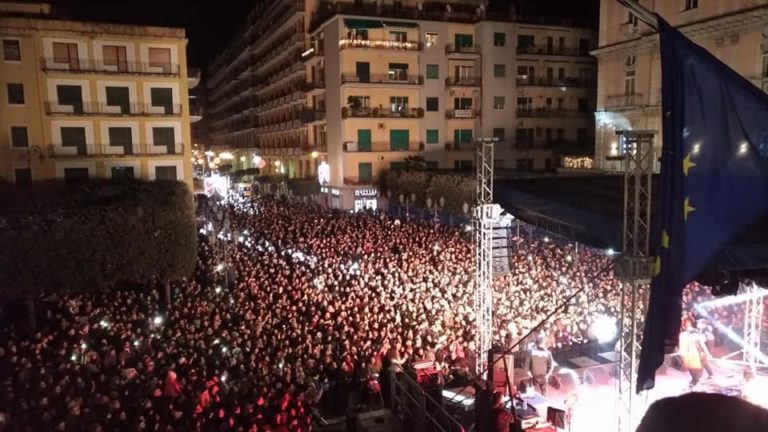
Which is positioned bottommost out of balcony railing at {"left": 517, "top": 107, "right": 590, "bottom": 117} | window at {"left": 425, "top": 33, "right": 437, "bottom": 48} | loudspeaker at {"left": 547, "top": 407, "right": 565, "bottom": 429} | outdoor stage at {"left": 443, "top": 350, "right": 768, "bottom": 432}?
outdoor stage at {"left": 443, "top": 350, "right": 768, "bottom": 432}

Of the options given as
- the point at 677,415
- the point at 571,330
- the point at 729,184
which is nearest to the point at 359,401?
the point at 571,330

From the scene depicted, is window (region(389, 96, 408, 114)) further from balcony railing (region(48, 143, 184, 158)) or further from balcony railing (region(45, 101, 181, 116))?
balcony railing (region(48, 143, 184, 158))

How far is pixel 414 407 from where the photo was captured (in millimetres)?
11352

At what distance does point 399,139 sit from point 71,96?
21443mm

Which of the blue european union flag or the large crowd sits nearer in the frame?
the blue european union flag

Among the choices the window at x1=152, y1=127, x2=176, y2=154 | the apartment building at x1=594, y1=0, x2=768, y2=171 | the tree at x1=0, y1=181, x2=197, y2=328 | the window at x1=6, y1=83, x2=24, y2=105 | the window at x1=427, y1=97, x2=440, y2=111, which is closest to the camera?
the tree at x1=0, y1=181, x2=197, y2=328

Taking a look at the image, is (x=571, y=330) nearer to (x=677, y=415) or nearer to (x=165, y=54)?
(x=677, y=415)

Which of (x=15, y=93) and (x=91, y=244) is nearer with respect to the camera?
(x=91, y=244)

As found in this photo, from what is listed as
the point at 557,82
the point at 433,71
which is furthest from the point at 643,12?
the point at 557,82

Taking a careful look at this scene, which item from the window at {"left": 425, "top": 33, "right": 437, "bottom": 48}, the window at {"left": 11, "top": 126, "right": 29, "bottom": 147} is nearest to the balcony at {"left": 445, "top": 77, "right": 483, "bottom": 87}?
the window at {"left": 425, "top": 33, "right": 437, "bottom": 48}

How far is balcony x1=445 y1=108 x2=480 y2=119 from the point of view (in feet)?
147

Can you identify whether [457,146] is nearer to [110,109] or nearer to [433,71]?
[433,71]

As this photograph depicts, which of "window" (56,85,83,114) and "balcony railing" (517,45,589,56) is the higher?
"balcony railing" (517,45,589,56)

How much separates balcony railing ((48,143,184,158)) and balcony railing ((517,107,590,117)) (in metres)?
25.9
